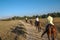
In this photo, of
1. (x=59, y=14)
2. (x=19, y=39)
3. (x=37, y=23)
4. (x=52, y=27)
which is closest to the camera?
(x=52, y=27)

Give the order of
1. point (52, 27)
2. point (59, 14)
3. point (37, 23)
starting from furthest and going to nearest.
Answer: point (59, 14)
point (37, 23)
point (52, 27)

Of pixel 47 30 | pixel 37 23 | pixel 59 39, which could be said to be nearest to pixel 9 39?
pixel 47 30

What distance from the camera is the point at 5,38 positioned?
16.0 meters

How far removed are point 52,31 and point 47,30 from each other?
0.43 meters

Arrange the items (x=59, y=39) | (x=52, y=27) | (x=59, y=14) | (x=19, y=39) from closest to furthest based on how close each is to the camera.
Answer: (x=52, y=27)
(x=19, y=39)
(x=59, y=39)
(x=59, y=14)

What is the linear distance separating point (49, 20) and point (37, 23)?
37.2ft

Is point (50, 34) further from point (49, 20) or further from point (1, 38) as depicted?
point (1, 38)

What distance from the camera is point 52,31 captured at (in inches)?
587

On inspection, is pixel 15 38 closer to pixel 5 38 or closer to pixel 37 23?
pixel 5 38

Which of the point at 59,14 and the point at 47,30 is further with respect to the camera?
the point at 59,14

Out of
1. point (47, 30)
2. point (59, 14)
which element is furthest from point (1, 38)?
point (59, 14)

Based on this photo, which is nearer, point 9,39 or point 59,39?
point 9,39

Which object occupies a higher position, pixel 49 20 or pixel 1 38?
pixel 49 20

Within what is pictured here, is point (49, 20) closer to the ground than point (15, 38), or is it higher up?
higher up
